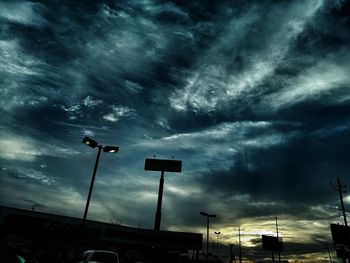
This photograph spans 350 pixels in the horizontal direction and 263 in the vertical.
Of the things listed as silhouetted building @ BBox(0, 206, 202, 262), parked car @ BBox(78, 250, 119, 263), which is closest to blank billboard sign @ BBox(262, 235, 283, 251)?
silhouetted building @ BBox(0, 206, 202, 262)

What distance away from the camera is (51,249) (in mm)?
33500

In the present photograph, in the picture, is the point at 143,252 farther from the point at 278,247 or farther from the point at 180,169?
the point at 278,247

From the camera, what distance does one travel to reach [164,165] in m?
67.8

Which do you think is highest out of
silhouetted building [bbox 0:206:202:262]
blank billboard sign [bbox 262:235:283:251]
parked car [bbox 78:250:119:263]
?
blank billboard sign [bbox 262:235:283:251]

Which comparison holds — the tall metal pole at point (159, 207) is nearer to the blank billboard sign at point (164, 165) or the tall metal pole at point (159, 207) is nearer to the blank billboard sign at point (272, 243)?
the blank billboard sign at point (164, 165)

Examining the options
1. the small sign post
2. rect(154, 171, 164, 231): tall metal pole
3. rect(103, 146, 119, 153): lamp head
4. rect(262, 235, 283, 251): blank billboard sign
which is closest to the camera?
rect(103, 146, 119, 153): lamp head

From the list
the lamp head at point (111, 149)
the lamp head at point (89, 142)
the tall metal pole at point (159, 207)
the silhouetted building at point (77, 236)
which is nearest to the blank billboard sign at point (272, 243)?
the tall metal pole at point (159, 207)

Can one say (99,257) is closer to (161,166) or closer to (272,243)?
(161,166)

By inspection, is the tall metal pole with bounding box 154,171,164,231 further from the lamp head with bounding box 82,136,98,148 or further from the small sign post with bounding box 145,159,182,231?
the lamp head with bounding box 82,136,98,148

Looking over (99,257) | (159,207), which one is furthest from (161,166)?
(99,257)

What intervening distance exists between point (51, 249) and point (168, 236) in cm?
1661

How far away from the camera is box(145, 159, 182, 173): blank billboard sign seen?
67.4m

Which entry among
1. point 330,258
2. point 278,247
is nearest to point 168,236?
point 278,247

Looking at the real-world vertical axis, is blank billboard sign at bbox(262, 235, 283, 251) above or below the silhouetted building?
above
